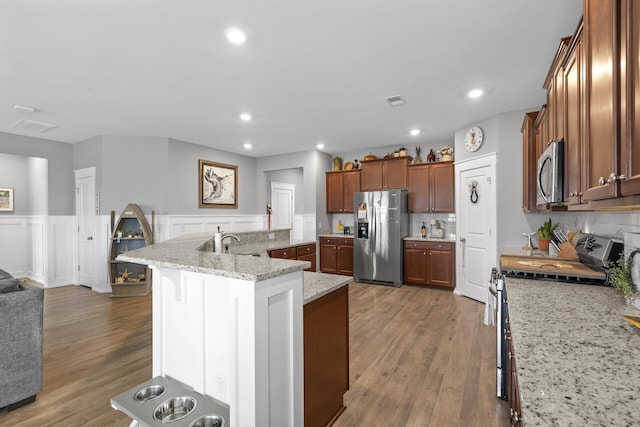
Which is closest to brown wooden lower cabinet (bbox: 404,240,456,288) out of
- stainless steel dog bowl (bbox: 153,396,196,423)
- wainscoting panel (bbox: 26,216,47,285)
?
stainless steel dog bowl (bbox: 153,396,196,423)

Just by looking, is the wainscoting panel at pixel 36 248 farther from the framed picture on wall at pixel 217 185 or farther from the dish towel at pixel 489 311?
the dish towel at pixel 489 311

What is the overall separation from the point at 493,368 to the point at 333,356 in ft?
5.14

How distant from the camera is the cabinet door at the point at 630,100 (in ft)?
2.84

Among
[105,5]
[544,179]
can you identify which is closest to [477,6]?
[544,179]

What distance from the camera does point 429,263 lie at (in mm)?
5145

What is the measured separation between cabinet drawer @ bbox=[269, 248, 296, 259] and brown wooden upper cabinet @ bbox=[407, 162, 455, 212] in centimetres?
236

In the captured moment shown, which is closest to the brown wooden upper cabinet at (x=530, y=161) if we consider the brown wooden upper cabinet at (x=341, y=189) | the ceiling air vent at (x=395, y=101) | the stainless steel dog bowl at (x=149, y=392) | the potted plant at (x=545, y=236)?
the potted plant at (x=545, y=236)

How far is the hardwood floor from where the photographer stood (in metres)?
1.99

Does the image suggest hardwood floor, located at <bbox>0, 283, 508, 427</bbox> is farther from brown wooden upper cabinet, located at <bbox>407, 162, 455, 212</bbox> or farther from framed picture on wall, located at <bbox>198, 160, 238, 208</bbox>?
framed picture on wall, located at <bbox>198, 160, 238, 208</bbox>

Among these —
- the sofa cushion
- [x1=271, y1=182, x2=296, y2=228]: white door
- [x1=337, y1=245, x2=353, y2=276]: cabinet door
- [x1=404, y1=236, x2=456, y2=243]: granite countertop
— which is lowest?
[x1=337, y1=245, x2=353, y2=276]: cabinet door

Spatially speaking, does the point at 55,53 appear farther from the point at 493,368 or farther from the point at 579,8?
the point at 493,368

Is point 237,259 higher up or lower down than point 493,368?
higher up

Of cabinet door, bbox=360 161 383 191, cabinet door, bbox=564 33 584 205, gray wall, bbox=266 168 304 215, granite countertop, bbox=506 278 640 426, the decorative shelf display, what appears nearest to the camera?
granite countertop, bbox=506 278 640 426

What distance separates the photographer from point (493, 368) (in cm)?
252
